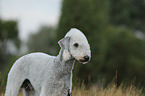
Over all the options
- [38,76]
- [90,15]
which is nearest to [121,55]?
[90,15]

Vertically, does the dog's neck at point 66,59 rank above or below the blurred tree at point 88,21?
below

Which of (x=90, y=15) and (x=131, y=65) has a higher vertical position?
(x=90, y=15)

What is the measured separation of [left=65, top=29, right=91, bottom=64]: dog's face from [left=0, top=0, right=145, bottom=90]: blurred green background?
1643 mm

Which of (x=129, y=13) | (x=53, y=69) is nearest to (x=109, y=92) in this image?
(x=53, y=69)

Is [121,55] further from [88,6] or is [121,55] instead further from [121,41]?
[88,6]

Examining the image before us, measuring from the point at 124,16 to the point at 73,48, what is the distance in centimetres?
1870

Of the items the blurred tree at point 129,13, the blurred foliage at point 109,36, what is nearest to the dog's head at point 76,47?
the blurred foliage at point 109,36

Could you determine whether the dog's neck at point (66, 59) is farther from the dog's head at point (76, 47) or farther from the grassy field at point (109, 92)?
the grassy field at point (109, 92)

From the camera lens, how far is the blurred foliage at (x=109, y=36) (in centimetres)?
873

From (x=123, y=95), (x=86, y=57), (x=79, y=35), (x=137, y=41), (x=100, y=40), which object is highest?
(x=137, y=41)

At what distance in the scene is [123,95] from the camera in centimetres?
409

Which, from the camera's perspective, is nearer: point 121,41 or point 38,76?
point 38,76

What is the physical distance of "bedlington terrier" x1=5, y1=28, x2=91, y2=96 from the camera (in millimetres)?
2410

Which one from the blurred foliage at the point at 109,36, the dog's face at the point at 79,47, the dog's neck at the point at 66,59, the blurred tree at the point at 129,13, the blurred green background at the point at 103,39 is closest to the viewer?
the dog's face at the point at 79,47
